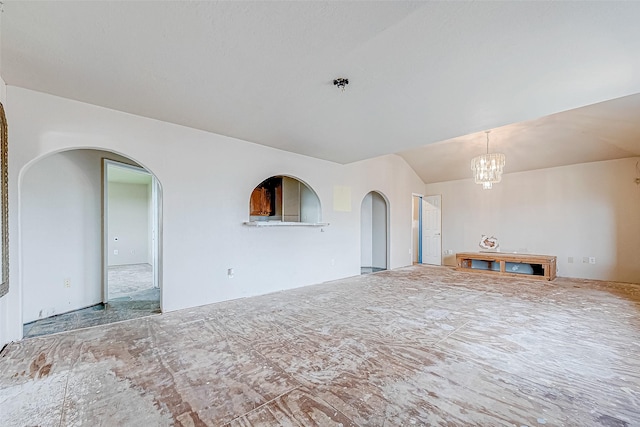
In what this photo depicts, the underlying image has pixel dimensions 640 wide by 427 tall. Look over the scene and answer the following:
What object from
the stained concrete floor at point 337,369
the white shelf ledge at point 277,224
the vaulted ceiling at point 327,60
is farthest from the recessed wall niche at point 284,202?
the stained concrete floor at point 337,369

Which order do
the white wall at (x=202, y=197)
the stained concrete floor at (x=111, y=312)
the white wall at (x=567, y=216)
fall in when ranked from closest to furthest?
the white wall at (x=202, y=197), the stained concrete floor at (x=111, y=312), the white wall at (x=567, y=216)

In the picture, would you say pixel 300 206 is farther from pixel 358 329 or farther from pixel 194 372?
pixel 194 372

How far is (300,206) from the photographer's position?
6.31 metres

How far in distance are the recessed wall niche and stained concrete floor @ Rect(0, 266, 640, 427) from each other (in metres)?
2.53

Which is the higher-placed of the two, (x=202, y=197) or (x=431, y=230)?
(x=202, y=197)

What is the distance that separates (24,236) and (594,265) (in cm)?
950

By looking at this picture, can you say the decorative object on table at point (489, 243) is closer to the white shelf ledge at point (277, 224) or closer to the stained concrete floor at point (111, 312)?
the white shelf ledge at point (277, 224)

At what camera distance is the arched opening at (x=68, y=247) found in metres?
3.30

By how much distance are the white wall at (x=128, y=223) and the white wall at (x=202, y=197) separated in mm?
5950

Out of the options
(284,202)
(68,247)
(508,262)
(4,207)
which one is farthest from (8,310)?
(508,262)

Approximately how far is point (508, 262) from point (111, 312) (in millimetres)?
7599

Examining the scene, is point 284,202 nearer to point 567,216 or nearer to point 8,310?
point 8,310

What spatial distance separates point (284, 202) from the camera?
6.09 meters

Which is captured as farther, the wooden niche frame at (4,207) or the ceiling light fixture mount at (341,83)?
the ceiling light fixture mount at (341,83)
